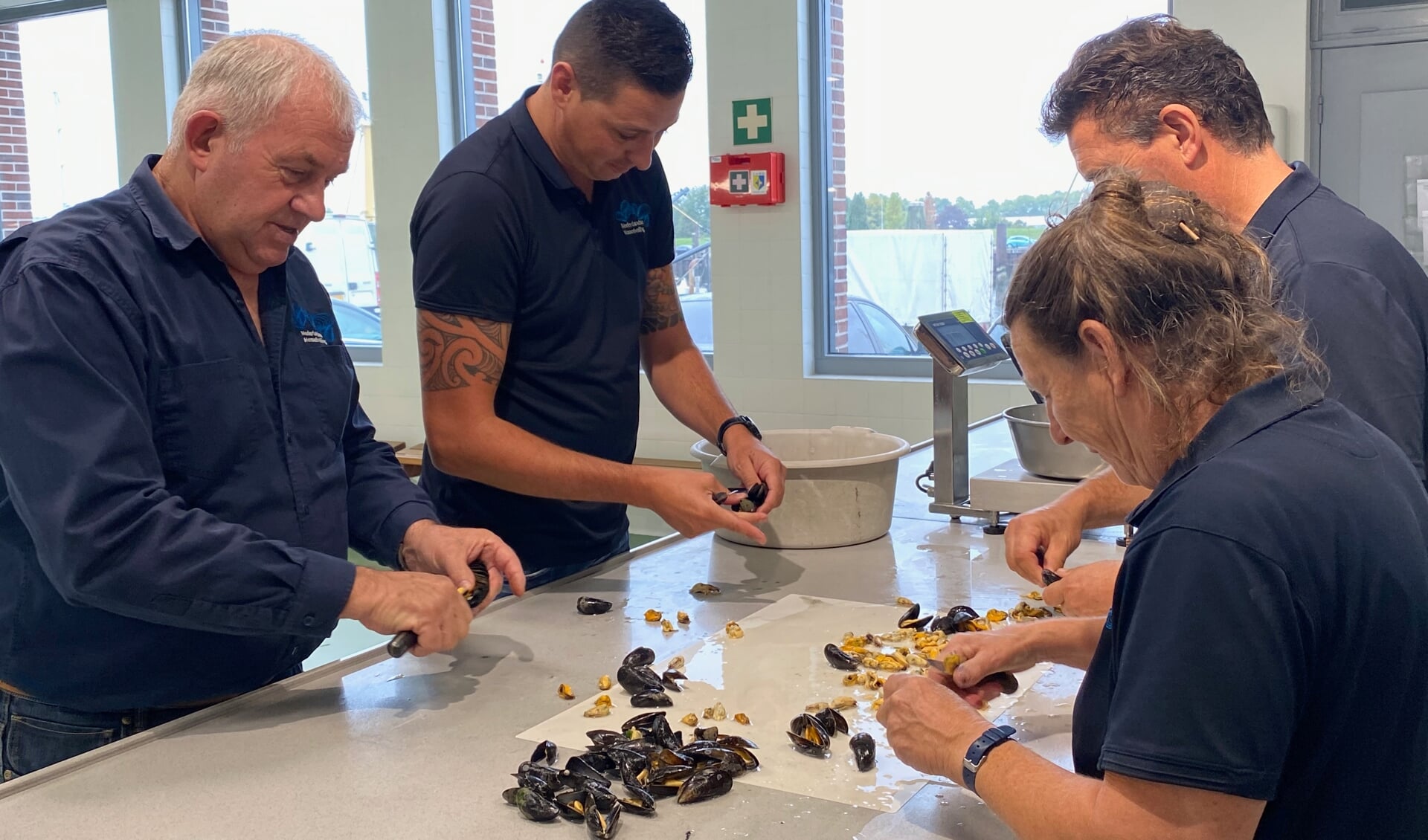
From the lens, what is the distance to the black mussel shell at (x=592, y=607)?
2.11 metres

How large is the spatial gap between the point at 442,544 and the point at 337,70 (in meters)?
0.72

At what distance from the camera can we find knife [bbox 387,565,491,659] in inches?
65.7

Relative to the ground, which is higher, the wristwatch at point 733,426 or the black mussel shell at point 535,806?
the wristwatch at point 733,426

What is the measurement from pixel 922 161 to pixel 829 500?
3166mm

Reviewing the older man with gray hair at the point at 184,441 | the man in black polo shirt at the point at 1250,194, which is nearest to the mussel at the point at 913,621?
the man in black polo shirt at the point at 1250,194

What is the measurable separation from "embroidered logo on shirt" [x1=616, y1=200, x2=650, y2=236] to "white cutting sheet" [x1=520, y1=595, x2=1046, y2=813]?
843mm

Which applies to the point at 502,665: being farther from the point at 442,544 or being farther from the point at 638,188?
the point at 638,188

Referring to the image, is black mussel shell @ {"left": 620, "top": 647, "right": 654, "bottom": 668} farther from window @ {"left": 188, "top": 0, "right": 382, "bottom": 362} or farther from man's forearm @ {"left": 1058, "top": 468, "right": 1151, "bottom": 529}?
window @ {"left": 188, "top": 0, "right": 382, "bottom": 362}

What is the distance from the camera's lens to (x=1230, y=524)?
100 centimetres

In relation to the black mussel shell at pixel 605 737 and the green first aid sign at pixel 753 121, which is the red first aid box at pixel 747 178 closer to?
the green first aid sign at pixel 753 121

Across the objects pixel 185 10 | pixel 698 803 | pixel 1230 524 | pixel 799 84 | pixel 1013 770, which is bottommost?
pixel 698 803

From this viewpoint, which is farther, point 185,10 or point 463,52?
point 185,10

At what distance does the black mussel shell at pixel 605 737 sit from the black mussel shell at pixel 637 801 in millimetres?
121

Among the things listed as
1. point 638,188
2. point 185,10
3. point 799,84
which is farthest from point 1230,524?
point 185,10
